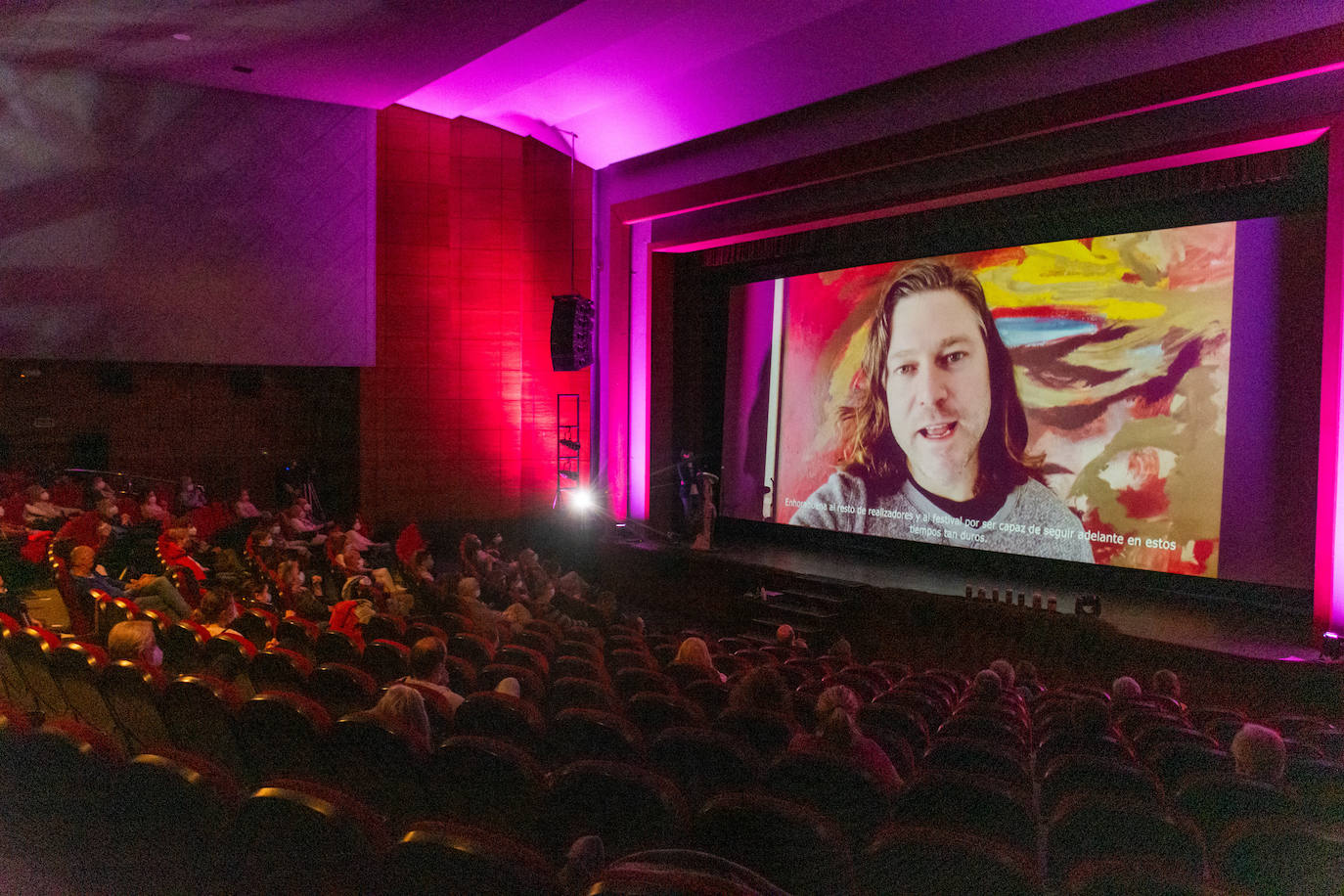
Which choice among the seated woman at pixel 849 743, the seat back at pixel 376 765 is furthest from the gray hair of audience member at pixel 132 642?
the seated woman at pixel 849 743

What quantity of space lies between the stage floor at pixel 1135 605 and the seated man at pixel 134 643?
6.72m

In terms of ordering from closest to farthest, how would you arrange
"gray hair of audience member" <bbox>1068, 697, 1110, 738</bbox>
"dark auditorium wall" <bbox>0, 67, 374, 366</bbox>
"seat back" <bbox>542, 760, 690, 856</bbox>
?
"seat back" <bbox>542, 760, 690, 856</bbox>
"gray hair of audience member" <bbox>1068, 697, 1110, 738</bbox>
"dark auditorium wall" <bbox>0, 67, 374, 366</bbox>

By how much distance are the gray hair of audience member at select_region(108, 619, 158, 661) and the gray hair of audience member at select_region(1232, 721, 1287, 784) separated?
4329mm

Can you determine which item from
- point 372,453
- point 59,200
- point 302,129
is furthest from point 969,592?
point 59,200

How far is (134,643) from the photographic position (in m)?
3.76

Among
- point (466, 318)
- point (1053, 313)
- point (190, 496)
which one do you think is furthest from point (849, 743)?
point (466, 318)

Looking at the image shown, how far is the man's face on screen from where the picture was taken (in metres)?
9.69

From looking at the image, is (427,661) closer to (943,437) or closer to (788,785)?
(788,785)

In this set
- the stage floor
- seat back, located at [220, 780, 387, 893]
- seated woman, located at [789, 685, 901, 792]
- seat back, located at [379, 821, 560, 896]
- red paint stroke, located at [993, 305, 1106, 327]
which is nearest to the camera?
seat back, located at [379, 821, 560, 896]

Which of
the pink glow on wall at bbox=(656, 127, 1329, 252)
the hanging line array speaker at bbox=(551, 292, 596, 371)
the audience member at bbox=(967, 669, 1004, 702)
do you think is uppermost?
the pink glow on wall at bbox=(656, 127, 1329, 252)

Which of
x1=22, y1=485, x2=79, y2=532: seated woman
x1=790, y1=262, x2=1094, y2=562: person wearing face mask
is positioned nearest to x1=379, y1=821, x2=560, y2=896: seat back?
x1=790, y1=262, x2=1094, y2=562: person wearing face mask

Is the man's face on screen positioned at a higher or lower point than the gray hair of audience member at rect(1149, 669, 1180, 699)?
higher

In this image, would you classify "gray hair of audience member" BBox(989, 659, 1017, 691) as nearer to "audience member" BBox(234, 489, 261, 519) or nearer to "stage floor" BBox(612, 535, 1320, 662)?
"stage floor" BBox(612, 535, 1320, 662)

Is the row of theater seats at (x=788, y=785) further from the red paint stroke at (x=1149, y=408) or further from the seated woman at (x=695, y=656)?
the red paint stroke at (x=1149, y=408)
